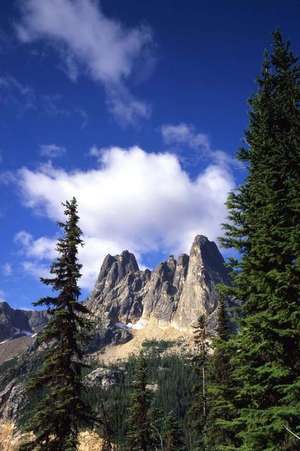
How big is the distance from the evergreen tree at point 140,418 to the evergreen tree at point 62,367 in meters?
19.3

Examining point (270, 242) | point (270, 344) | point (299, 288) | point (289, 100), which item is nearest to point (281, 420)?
point (270, 344)

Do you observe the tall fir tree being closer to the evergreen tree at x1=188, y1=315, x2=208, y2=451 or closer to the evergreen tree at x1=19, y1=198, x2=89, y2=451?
the evergreen tree at x1=19, y1=198, x2=89, y2=451

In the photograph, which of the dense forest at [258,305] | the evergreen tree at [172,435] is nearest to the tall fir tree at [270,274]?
the dense forest at [258,305]

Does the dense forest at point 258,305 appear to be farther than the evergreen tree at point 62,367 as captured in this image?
No

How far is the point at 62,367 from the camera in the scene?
1995 centimetres

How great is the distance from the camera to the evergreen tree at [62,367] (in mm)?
19031

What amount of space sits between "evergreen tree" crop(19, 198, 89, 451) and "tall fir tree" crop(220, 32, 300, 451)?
25.2 feet

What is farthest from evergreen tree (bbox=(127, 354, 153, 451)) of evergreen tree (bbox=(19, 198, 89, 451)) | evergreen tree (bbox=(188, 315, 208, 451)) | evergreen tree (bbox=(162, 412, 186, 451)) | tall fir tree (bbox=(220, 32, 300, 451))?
tall fir tree (bbox=(220, 32, 300, 451))

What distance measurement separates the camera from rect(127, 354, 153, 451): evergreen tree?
3833 cm

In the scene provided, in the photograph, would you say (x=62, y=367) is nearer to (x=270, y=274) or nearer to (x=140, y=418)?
(x=270, y=274)

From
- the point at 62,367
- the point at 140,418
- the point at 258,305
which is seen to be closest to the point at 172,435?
the point at 140,418

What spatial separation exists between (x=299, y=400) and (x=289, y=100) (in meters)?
11.4

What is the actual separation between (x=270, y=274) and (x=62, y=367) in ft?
35.1

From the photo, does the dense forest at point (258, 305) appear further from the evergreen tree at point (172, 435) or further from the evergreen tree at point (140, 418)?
the evergreen tree at point (172, 435)
